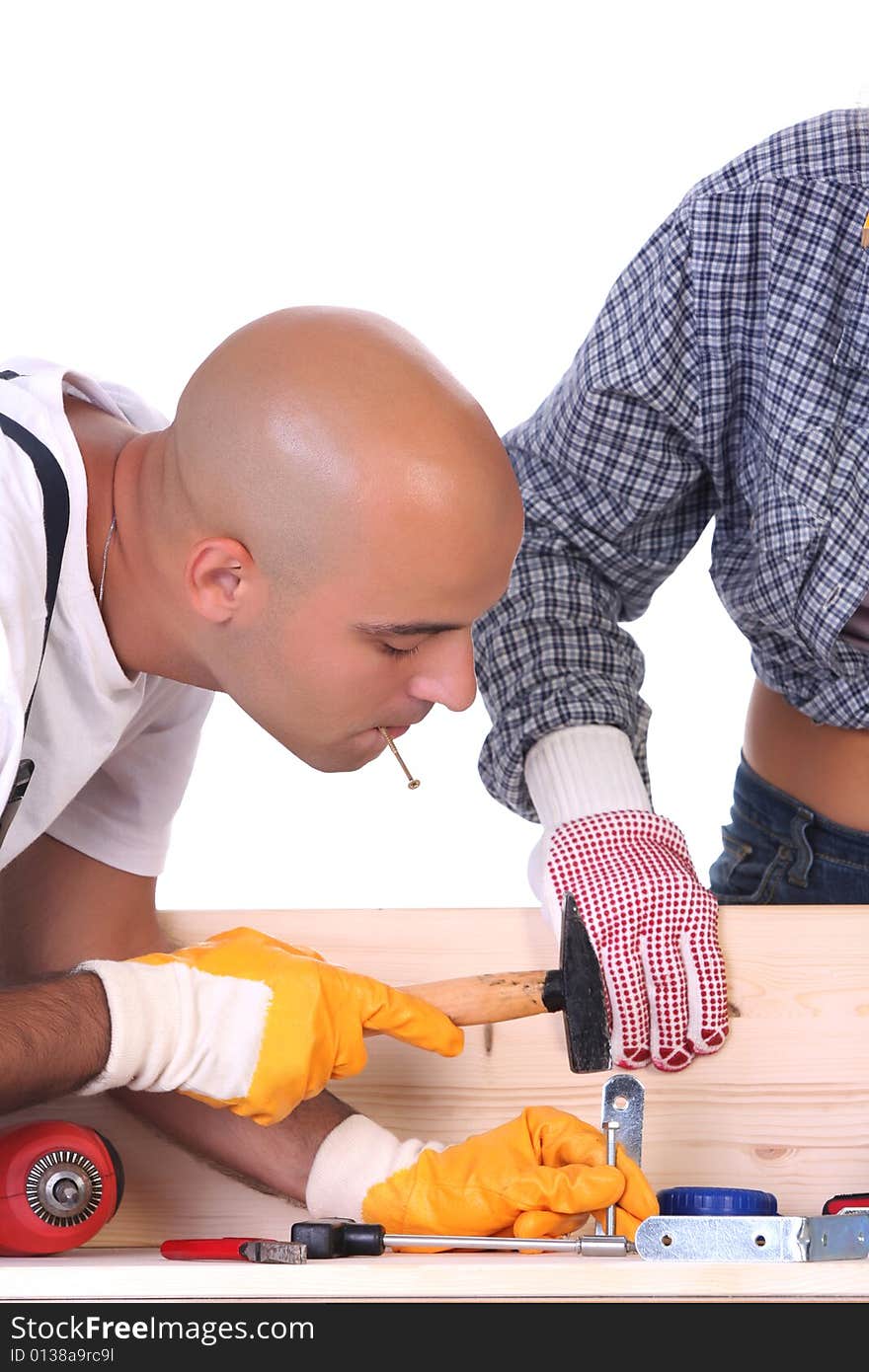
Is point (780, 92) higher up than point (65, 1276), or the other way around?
point (780, 92)

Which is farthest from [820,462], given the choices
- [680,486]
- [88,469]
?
[88,469]

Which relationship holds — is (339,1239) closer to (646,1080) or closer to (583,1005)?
(583,1005)

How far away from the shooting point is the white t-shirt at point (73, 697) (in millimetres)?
902

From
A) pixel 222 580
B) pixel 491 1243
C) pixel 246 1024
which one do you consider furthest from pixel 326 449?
pixel 491 1243

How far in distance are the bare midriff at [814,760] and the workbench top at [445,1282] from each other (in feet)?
2.42

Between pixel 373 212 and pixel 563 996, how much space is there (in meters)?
1.96

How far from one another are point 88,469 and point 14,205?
5.73 ft

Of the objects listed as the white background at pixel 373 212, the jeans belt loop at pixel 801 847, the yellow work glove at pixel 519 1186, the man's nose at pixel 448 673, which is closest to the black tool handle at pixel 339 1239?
the yellow work glove at pixel 519 1186

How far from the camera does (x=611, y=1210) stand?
0.88 m

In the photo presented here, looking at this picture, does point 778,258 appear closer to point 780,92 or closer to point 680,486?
point 680,486

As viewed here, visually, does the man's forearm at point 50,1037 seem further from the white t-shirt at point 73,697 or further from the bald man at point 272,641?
the white t-shirt at point 73,697

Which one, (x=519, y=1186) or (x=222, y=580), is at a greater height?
(x=222, y=580)

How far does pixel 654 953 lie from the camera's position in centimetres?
111

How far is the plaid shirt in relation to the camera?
4.03ft
